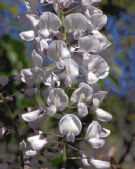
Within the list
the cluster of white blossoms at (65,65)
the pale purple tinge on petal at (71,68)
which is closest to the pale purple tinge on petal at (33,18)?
the cluster of white blossoms at (65,65)

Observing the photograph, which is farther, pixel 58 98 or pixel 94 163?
pixel 94 163

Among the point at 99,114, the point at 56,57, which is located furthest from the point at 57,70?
the point at 99,114

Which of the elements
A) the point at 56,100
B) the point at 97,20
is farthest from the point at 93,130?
the point at 97,20

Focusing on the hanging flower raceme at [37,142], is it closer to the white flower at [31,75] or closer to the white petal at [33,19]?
the white flower at [31,75]

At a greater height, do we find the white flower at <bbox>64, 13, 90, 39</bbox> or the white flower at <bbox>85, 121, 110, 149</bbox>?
the white flower at <bbox>64, 13, 90, 39</bbox>

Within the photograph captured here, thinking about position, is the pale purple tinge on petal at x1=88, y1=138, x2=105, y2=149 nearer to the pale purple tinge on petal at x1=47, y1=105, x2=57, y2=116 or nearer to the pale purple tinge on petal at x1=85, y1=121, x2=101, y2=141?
the pale purple tinge on petal at x1=85, y1=121, x2=101, y2=141

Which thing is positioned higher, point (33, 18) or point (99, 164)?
point (33, 18)

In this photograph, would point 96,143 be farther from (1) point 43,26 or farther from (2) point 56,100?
(1) point 43,26

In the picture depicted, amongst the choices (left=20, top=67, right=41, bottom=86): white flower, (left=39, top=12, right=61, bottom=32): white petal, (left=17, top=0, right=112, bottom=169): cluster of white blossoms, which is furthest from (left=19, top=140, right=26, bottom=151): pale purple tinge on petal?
(left=39, top=12, right=61, bottom=32): white petal
